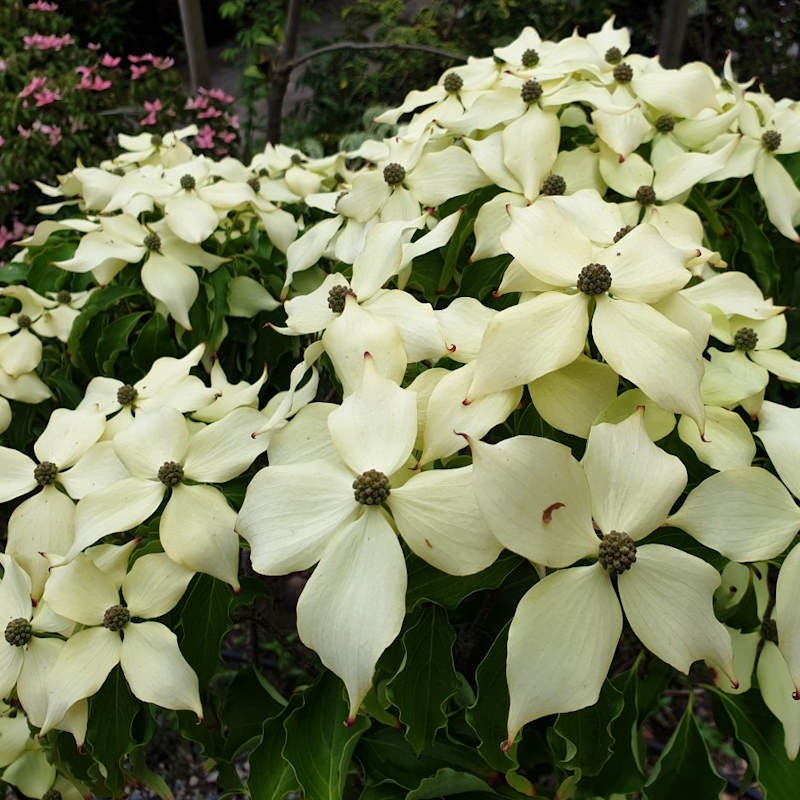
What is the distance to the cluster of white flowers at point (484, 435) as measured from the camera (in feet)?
1.54

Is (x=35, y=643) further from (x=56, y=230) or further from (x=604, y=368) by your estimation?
(x=56, y=230)

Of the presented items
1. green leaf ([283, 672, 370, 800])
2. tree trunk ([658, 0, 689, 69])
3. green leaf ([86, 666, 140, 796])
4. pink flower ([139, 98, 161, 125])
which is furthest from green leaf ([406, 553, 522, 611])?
tree trunk ([658, 0, 689, 69])

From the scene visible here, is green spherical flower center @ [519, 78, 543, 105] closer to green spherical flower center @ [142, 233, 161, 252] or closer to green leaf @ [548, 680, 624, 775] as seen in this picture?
green spherical flower center @ [142, 233, 161, 252]

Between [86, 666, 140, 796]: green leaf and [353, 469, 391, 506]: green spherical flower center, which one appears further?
[86, 666, 140, 796]: green leaf

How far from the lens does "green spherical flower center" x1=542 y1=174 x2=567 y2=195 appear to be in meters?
0.77

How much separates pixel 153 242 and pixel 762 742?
2.47 ft

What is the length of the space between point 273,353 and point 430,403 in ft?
1.50

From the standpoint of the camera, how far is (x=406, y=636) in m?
0.57

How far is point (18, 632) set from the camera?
60 centimetres

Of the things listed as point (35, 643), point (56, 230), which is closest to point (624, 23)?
point (56, 230)

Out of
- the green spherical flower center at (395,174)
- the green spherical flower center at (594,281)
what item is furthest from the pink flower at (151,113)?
the green spherical flower center at (594,281)

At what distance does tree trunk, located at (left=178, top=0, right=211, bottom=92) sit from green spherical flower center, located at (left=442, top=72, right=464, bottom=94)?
4.79 ft

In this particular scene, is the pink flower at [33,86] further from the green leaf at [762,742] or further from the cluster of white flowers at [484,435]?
the green leaf at [762,742]

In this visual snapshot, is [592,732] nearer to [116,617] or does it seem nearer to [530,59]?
[116,617]
